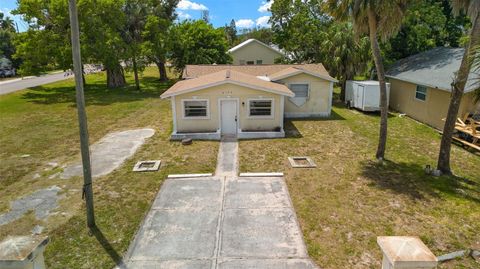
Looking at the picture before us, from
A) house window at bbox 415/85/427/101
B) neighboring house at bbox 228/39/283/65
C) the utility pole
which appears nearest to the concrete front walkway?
the utility pole

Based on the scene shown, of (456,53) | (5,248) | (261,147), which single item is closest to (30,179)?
(261,147)

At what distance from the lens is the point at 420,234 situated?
8.20m

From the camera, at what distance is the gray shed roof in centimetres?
1711

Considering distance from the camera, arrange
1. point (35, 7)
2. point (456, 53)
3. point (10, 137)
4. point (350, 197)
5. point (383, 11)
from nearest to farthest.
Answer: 1. point (350, 197)
2. point (383, 11)
3. point (10, 137)
4. point (456, 53)
5. point (35, 7)

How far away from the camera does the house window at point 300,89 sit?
20.2 metres

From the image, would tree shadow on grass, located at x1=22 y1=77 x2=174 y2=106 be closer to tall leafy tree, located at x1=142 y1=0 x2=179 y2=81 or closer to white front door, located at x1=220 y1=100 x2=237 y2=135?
tall leafy tree, located at x1=142 y1=0 x2=179 y2=81

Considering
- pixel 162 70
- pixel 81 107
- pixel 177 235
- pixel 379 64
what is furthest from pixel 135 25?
pixel 177 235

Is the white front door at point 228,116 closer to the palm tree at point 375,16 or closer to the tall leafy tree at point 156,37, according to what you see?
the palm tree at point 375,16

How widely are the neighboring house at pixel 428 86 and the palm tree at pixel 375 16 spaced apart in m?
5.90

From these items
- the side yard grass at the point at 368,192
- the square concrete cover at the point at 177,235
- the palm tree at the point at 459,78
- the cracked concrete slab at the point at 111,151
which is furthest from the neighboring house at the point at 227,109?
the square concrete cover at the point at 177,235

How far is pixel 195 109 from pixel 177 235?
9.05 m

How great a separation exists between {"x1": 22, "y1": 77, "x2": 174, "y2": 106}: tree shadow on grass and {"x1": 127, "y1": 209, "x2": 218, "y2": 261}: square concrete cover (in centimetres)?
1946

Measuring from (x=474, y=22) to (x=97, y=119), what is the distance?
19487 mm

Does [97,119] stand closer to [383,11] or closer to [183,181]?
[183,181]
